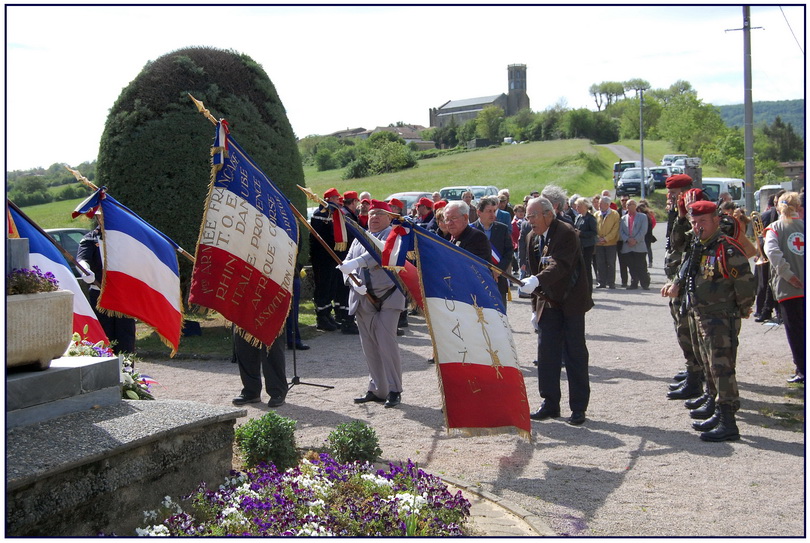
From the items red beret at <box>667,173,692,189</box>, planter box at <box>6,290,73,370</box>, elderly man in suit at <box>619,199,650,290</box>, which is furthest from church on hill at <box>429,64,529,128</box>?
planter box at <box>6,290,73,370</box>

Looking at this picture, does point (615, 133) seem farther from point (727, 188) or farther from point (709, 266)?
point (709, 266)

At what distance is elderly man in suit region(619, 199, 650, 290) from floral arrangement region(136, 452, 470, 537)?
43.4 ft

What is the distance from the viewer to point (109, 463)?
14.4 ft

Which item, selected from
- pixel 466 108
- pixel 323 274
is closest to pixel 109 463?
pixel 323 274

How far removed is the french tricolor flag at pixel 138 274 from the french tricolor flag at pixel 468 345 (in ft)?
9.06

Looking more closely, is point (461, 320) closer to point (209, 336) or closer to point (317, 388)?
point (317, 388)

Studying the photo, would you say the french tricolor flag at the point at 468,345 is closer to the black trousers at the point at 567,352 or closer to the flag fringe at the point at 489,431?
the flag fringe at the point at 489,431

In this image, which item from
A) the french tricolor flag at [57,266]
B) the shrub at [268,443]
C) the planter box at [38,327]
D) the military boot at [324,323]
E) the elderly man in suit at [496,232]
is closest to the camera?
the planter box at [38,327]

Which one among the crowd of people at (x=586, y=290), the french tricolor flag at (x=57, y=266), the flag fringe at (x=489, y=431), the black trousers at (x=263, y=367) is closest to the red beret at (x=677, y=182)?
the crowd of people at (x=586, y=290)

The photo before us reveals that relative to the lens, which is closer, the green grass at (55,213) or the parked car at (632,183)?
the green grass at (55,213)

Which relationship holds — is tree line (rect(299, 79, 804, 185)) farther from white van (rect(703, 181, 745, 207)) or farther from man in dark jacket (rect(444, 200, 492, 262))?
man in dark jacket (rect(444, 200, 492, 262))

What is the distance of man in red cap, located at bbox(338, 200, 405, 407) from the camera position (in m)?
8.16

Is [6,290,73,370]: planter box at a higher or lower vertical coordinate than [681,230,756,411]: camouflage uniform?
higher

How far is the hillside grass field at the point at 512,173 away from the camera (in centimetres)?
4816
